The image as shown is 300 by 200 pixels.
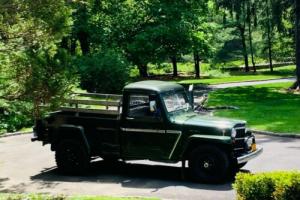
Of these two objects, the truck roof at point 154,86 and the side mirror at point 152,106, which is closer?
the side mirror at point 152,106

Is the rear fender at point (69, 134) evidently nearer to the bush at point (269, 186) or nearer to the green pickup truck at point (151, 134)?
the green pickup truck at point (151, 134)

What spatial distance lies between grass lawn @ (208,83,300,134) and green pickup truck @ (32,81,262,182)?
7.13 meters

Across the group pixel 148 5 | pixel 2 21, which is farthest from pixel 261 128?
pixel 148 5

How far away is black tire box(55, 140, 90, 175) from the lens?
12.9 metres

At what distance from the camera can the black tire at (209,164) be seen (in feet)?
37.8

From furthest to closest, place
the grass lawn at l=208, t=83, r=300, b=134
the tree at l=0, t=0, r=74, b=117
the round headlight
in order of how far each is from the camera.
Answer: the grass lawn at l=208, t=83, r=300, b=134 < the round headlight < the tree at l=0, t=0, r=74, b=117

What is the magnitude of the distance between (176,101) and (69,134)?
291 cm

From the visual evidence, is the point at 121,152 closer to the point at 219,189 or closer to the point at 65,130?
the point at 65,130

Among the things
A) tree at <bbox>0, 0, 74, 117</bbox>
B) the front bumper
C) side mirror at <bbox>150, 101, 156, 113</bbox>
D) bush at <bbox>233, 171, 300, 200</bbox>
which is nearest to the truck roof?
side mirror at <bbox>150, 101, 156, 113</bbox>

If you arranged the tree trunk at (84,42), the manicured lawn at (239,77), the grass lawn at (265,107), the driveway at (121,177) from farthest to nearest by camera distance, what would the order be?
1. the manicured lawn at (239,77)
2. the tree trunk at (84,42)
3. the grass lawn at (265,107)
4. the driveway at (121,177)

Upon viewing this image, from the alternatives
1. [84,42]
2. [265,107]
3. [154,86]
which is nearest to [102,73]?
[84,42]

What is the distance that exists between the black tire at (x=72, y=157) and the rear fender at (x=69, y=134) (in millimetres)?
130

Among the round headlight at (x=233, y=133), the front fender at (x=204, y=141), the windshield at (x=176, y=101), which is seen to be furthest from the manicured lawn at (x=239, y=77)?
the round headlight at (x=233, y=133)

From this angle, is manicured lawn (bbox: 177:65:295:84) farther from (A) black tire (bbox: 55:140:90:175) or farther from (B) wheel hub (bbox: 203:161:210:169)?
(B) wheel hub (bbox: 203:161:210:169)
